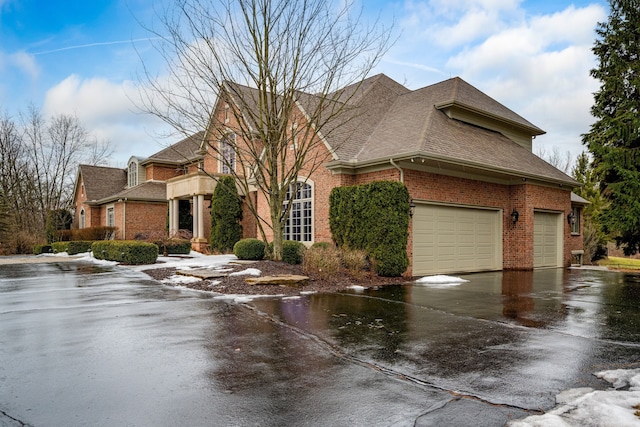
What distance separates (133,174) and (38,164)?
1315 centimetres

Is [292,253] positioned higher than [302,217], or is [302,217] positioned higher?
[302,217]

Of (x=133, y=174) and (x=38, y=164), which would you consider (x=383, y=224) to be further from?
(x=38, y=164)

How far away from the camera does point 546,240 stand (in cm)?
1820

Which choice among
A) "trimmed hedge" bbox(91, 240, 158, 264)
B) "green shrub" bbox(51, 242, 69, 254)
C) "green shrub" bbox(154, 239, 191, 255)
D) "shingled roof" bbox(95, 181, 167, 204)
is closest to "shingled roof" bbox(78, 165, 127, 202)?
"shingled roof" bbox(95, 181, 167, 204)

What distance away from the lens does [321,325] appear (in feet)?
21.6

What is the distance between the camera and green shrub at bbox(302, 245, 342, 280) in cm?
1152

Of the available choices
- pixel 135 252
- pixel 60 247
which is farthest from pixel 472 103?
pixel 60 247

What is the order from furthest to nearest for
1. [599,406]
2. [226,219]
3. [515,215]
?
[226,219] < [515,215] < [599,406]

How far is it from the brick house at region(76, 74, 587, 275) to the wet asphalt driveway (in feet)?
17.9

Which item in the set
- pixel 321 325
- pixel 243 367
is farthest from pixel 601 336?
pixel 243 367

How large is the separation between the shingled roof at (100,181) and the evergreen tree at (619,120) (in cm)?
3047

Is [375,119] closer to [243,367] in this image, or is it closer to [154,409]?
[243,367]

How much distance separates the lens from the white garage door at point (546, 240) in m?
17.6

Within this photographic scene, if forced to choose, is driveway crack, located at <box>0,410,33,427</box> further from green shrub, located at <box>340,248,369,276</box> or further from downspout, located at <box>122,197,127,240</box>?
downspout, located at <box>122,197,127,240</box>
